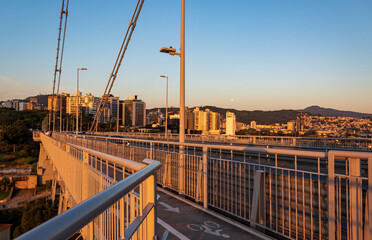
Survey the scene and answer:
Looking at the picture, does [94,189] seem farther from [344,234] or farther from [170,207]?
[344,234]

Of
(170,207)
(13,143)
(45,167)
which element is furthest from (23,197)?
(170,207)

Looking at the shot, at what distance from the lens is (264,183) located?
15.8ft

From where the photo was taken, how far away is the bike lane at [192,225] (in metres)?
4.66

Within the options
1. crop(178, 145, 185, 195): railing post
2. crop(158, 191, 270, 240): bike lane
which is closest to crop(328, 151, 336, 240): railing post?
crop(158, 191, 270, 240): bike lane

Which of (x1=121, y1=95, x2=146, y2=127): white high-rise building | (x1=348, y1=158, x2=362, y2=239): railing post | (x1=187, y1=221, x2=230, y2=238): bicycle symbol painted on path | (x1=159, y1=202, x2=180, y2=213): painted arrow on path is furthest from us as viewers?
(x1=121, y1=95, x2=146, y2=127): white high-rise building

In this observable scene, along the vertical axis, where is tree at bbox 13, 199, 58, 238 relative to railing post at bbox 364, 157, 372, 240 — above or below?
below

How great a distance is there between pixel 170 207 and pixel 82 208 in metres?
5.65

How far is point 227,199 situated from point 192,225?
1050 millimetres

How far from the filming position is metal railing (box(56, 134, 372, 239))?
3.40 m

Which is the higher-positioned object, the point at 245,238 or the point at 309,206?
Answer: the point at 309,206

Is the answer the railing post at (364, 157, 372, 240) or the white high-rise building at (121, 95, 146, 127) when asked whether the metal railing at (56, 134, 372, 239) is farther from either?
the white high-rise building at (121, 95, 146, 127)

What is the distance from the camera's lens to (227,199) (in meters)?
5.77

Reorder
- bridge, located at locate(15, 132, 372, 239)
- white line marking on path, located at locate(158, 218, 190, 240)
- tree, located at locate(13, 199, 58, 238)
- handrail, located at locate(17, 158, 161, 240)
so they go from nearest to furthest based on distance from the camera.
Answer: handrail, located at locate(17, 158, 161, 240), bridge, located at locate(15, 132, 372, 239), white line marking on path, located at locate(158, 218, 190, 240), tree, located at locate(13, 199, 58, 238)

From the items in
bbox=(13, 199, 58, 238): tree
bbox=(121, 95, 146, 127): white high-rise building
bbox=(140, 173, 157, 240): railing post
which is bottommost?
bbox=(13, 199, 58, 238): tree
